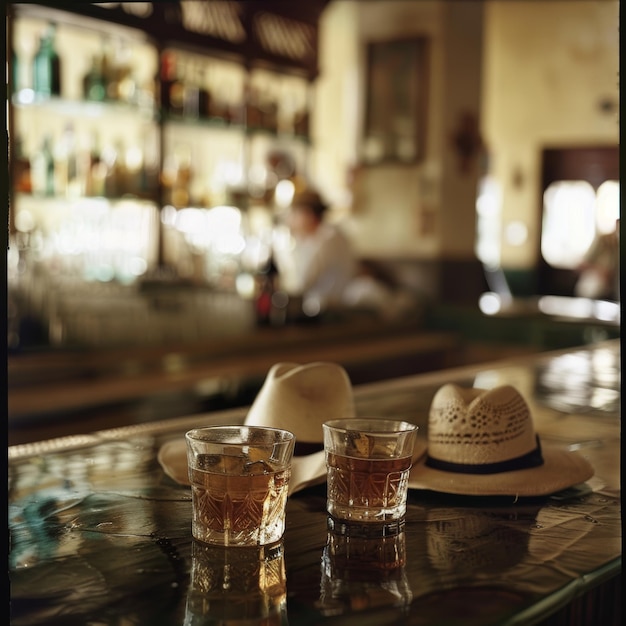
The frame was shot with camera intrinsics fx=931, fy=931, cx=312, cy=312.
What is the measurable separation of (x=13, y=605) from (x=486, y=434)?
588mm

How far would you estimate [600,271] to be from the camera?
10.7 meters

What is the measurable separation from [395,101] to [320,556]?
6.33 m

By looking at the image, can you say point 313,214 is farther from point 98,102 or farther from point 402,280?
point 98,102

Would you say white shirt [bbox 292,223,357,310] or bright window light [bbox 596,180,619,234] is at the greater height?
bright window light [bbox 596,180,619,234]

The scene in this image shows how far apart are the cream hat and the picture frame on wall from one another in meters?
5.79

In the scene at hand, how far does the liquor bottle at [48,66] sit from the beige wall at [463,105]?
274 centimetres

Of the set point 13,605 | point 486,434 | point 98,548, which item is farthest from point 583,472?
point 13,605

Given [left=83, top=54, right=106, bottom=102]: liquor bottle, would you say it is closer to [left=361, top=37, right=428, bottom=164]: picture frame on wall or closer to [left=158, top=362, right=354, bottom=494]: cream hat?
[left=361, top=37, right=428, bottom=164]: picture frame on wall

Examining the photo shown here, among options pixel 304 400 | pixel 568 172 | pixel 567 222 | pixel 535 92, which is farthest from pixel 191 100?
pixel 567 222

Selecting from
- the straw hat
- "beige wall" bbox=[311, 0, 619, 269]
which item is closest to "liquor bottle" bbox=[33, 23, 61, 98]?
"beige wall" bbox=[311, 0, 619, 269]

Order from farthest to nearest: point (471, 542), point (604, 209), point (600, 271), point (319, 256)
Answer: point (604, 209)
point (600, 271)
point (319, 256)
point (471, 542)

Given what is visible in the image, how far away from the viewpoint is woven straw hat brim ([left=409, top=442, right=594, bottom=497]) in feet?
3.59

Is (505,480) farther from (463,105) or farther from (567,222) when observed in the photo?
(567,222)

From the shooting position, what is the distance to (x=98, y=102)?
460 centimetres
